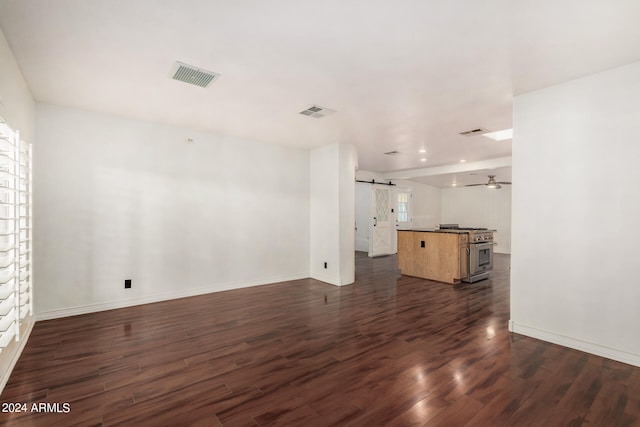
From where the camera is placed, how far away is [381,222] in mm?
9477

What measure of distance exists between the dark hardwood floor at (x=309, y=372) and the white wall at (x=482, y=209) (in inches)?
291

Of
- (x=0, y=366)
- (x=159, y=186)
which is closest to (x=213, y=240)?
(x=159, y=186)

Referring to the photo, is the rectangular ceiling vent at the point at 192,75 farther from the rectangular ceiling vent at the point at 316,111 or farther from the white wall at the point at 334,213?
the white wall at the point at 334,213

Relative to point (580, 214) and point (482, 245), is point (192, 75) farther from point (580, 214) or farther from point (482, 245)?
point (482, 245)

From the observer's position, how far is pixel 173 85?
3109mm

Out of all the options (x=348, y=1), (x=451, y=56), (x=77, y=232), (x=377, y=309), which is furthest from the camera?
(x=377, y=309)

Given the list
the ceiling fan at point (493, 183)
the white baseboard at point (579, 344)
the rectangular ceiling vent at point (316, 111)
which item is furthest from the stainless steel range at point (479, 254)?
the rectangular ceiling vent at point (316, 111)

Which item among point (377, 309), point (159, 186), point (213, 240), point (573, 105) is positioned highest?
point (573, 105)

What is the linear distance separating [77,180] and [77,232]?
25.8 inches

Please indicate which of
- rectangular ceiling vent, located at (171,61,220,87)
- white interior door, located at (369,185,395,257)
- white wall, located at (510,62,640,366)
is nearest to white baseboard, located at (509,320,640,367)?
white wall, located at (510,62,640,366)

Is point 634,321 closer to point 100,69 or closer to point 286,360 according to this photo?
point 286,360

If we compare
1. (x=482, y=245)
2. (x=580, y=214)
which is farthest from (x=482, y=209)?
(x=580, y=214)

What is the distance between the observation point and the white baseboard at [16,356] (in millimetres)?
2243

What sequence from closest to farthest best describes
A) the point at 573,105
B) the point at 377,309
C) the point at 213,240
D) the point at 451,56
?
the point at 451,56
the point at 573,105
the point at 377,309
the point at 213,240
